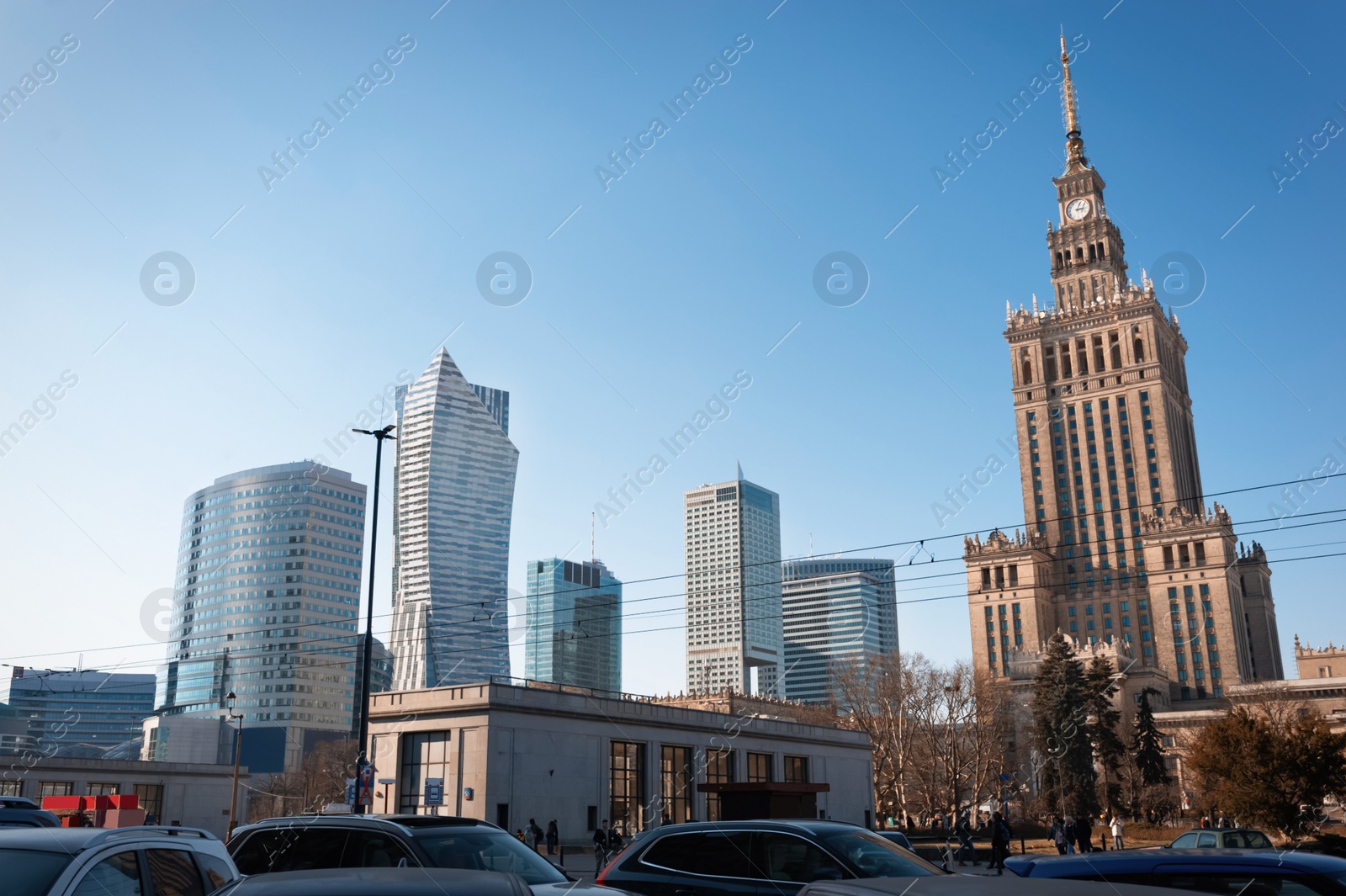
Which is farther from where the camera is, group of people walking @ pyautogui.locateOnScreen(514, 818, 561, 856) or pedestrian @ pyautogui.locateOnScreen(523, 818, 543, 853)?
group of people walking @ pyautogui.locateOnScreen(514, 818, 561, 856)

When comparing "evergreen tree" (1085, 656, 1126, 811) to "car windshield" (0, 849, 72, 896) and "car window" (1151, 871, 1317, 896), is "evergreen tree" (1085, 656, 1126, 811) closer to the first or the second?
"car window" (1151, 871, 1317, 896)

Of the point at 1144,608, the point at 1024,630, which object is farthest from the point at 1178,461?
the point at 1024,630

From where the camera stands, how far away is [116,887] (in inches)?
255

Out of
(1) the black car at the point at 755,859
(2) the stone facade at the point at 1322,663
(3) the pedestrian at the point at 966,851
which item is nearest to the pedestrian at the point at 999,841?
(3) the pedestrian at the point at 966,851

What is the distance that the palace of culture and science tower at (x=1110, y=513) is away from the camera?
424 ft

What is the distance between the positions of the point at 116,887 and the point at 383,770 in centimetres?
3970

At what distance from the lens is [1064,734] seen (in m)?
81.6

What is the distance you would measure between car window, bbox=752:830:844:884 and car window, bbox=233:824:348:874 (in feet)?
13.0

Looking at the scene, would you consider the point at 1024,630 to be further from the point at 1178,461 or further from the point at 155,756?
the point at 155,756

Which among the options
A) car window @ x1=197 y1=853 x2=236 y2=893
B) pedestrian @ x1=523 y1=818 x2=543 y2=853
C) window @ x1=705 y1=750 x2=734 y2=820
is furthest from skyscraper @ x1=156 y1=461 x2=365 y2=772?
car window @ x1=197 y1=853 x2=236 y2=893

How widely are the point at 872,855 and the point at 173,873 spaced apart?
5.92 m

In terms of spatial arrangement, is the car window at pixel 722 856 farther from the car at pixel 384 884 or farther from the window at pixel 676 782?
the window at pixel 676 782

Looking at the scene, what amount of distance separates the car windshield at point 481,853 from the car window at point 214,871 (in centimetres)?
173

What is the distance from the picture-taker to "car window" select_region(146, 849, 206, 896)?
700 cm
